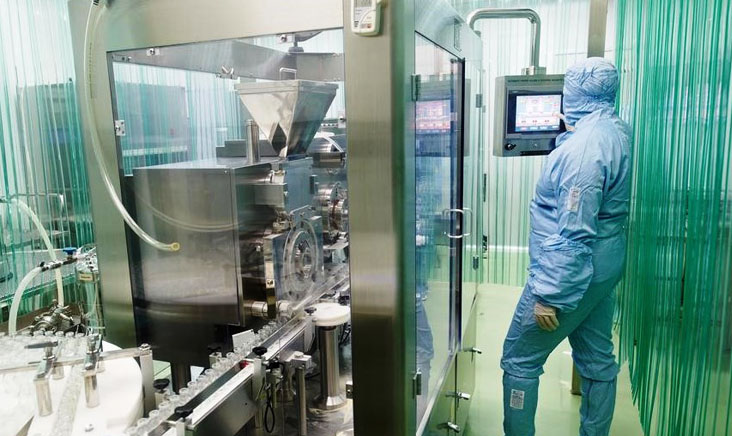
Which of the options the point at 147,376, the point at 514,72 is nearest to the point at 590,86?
the point at 147,376

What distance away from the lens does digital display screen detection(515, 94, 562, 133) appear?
2.38 m

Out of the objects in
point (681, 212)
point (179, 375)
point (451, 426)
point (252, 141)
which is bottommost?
point (451, 426)

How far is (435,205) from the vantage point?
66.0 inches

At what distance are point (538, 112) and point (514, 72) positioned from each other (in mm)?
2036

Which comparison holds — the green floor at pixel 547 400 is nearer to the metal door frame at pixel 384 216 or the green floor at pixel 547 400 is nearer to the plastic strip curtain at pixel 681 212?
the plastic strip curtain at pixel 681 212

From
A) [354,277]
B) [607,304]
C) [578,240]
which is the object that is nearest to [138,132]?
[354,277]

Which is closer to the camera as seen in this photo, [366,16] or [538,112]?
[366,16]

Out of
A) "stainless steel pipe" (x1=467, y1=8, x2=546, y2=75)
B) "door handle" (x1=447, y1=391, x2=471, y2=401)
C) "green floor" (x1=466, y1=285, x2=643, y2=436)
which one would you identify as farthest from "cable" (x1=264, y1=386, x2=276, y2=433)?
"stainless steel pipe" (x1=467, y1=8, x2=546, y2=75)

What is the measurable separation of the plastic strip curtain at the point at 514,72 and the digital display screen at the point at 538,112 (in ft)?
5.65

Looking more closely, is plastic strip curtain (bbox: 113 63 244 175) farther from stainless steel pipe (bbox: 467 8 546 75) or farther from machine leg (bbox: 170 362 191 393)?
stainless steel pipe (bbox: 467 8 546 75)

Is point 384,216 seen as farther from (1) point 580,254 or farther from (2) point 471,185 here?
(2) point 471,185

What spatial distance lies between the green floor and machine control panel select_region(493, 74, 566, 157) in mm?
1268

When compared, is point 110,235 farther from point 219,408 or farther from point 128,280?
point 219,408

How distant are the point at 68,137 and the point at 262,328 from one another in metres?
2.29
